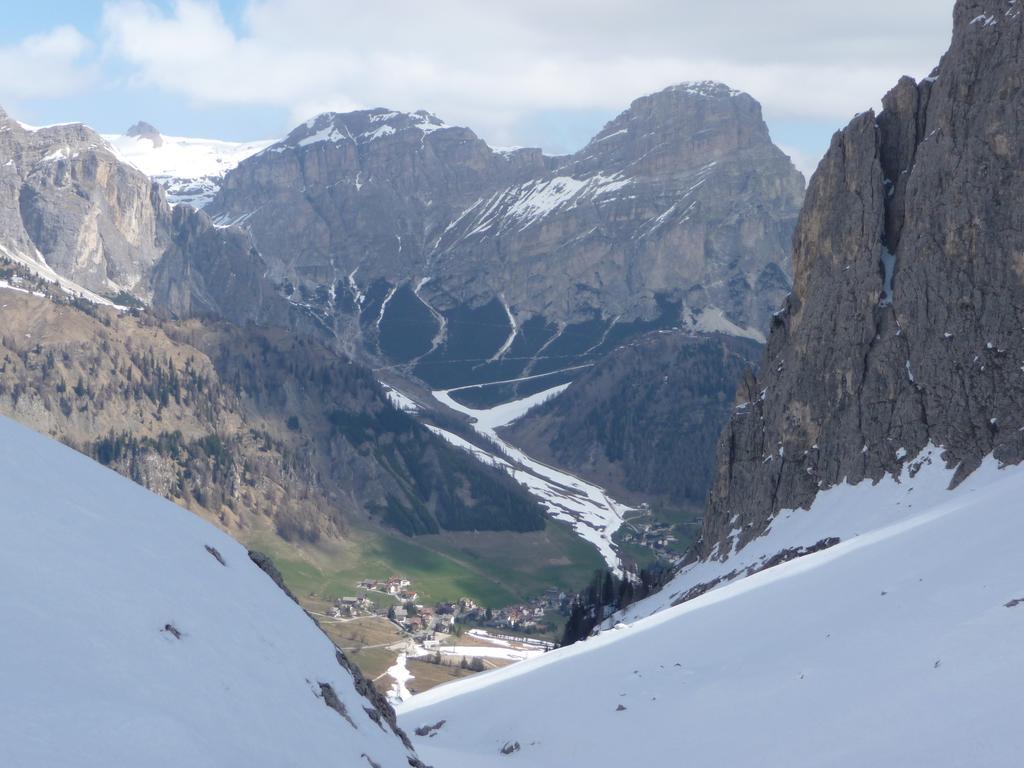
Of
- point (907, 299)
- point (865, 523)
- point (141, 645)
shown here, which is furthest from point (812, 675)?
point (907, 299)

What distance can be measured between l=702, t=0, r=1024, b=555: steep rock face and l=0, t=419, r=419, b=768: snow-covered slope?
198ft

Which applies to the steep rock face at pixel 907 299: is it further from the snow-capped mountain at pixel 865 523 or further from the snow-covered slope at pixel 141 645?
the snow-covered slope at pixel 141 645

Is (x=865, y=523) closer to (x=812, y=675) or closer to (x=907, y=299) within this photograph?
(x=907, y=299)

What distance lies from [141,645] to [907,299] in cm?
8356

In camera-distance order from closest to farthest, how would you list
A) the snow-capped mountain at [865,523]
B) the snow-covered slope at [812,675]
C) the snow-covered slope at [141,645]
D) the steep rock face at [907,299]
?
the snow-covered slope at [141,645] → the snow-covered slope at [812,675] → the snow-capped mountain at [865,523] → the steep rock face at [907,299]

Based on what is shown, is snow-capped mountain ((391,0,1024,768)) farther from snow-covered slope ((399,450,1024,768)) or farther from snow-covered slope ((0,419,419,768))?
snow-covered slope ((0,419,419,768))

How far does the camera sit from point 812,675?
44.2 metres

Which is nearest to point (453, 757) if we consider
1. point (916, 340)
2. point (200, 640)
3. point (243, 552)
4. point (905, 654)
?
point (243, 552)

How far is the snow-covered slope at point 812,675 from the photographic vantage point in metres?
35.1

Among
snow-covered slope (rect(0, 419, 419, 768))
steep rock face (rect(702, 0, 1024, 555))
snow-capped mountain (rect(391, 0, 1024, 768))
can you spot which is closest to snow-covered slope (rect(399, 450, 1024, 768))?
snow-capped mountain (rect(391, 0, 1024, 768))

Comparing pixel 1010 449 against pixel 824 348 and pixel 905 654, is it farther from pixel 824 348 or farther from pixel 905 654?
pixel 905 654

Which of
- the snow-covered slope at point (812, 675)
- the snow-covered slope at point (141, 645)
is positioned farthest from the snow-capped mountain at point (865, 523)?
the snow-covered slope at point (141, 645)

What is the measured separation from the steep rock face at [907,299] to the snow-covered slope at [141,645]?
198ft

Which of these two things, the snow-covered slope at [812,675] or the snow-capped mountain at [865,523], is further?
the snow-capped mountain at [865,523]
